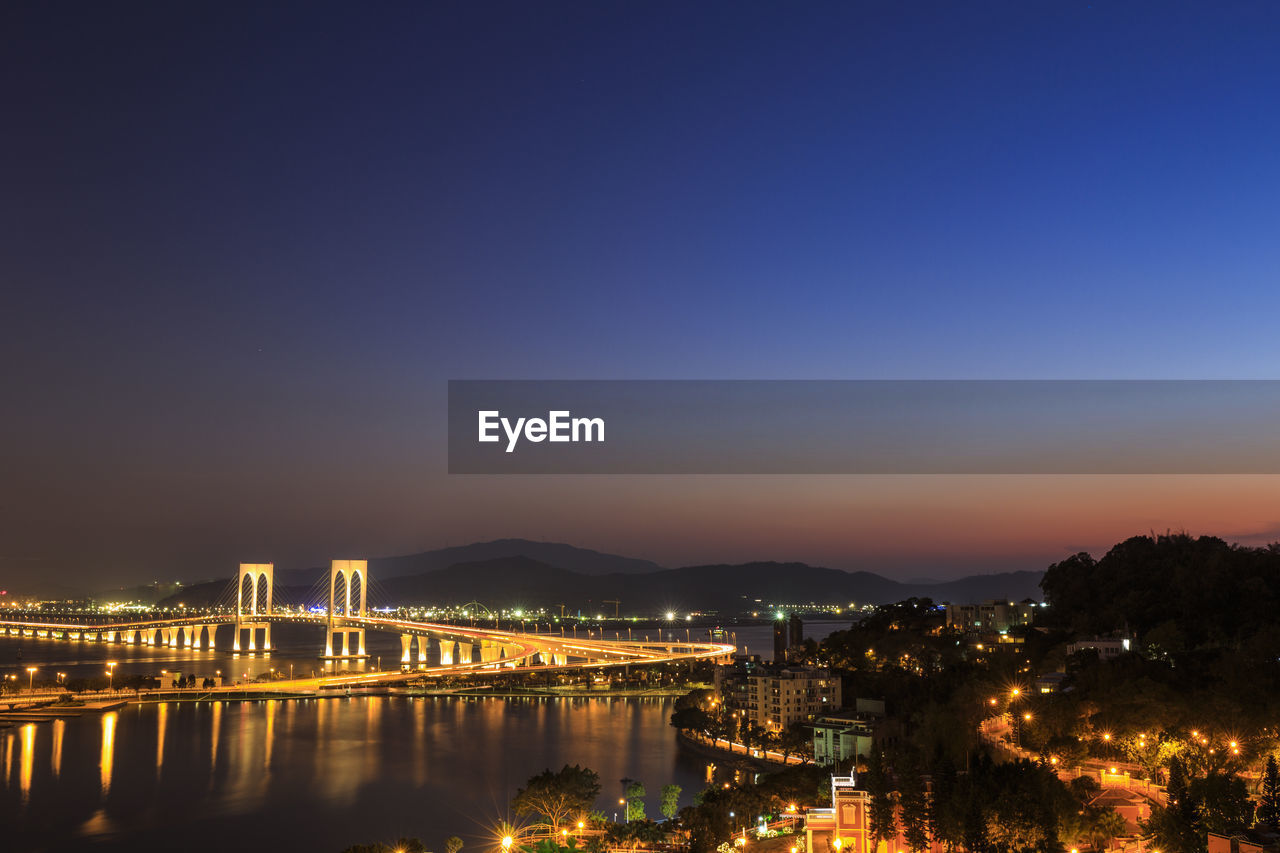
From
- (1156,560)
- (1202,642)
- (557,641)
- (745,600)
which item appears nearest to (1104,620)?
(1156,560)

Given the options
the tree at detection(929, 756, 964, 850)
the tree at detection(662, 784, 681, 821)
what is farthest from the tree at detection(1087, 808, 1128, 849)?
the tree at detection(662, 784, 681, 821)

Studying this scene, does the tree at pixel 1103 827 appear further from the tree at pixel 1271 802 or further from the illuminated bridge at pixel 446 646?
the illuminated bridge at pixel 446 646

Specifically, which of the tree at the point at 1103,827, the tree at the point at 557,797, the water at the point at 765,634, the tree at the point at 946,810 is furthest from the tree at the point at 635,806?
the water at the point at 765,634

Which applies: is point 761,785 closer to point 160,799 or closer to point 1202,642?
point 1202,642

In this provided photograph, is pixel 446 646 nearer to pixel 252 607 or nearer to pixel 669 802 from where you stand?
pixel 252 607

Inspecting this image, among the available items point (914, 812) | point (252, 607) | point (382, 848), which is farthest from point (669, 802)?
point (252, 607)

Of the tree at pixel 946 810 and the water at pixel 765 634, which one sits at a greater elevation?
the tree at pixel 946 810

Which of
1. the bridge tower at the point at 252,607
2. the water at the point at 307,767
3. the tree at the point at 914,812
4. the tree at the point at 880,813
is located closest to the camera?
the tree at the point at 914,812
